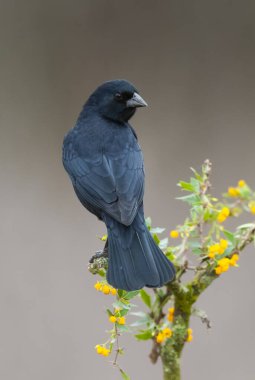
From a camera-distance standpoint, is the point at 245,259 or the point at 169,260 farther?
the point at 245,259

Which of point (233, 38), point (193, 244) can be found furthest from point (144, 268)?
point (233, 38)

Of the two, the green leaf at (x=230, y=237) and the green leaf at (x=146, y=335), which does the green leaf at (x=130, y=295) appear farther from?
the green leaf at (x=230, y=237)

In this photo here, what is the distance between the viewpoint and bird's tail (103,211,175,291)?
2.06 m

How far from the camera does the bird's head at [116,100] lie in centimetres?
285

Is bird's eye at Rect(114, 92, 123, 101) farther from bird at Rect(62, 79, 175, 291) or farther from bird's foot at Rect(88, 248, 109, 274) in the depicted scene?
bird's foot at Rect(88, 248, 109, 274)

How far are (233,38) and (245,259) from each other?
3.50 ft

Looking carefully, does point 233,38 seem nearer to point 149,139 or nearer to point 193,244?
point 149,139

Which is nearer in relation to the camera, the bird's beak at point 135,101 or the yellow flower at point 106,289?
the yellow flower at point 106,289

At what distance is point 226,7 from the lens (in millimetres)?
4141

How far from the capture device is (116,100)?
287 cm

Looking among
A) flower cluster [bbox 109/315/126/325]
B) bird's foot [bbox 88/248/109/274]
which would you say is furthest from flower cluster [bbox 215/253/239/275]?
bird's foot [bbox 88/248/109/274]

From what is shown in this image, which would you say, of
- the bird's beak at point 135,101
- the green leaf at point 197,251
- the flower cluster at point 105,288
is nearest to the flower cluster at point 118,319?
the flower cluster at point 105,288

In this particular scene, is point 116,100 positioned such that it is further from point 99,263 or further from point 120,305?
point 120,305

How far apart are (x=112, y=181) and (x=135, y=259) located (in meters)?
0.26
